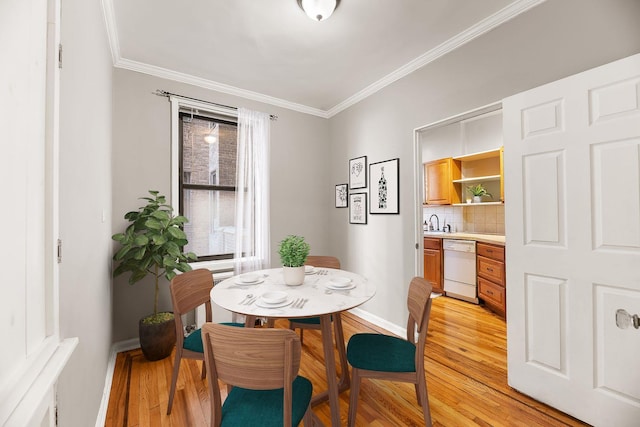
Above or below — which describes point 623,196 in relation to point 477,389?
above

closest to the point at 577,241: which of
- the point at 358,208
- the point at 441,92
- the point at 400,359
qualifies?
the point at 400,359

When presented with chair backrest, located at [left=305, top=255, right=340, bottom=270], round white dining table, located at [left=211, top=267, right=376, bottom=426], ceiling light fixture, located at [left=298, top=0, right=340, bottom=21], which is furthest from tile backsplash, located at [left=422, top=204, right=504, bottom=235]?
ceiling light fixture, located at [left=298, top=0, right=340, bottom=21]

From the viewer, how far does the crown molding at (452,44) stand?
195cm

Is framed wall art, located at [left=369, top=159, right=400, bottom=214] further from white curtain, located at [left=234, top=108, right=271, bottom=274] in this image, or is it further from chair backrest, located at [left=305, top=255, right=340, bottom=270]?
white curtain, located at [left=234, top=108, right=271, bottom=274]

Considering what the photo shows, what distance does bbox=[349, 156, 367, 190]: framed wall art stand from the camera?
133 inches

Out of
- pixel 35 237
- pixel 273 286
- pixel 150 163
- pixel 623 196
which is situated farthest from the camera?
pixel 150 163

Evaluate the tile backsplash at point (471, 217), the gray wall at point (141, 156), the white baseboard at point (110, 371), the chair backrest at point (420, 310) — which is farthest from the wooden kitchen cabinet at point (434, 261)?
the white baseboard at point (110, 371)

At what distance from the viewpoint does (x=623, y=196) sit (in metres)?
1.51

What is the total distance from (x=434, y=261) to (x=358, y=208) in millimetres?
1735

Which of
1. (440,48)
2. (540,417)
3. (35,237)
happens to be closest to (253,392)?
(35,237)

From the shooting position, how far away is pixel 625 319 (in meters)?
1.49

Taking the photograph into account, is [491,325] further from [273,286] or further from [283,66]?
[283,66]

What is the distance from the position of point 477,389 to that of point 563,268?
106 cm

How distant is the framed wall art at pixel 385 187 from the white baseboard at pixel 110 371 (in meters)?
2.83
